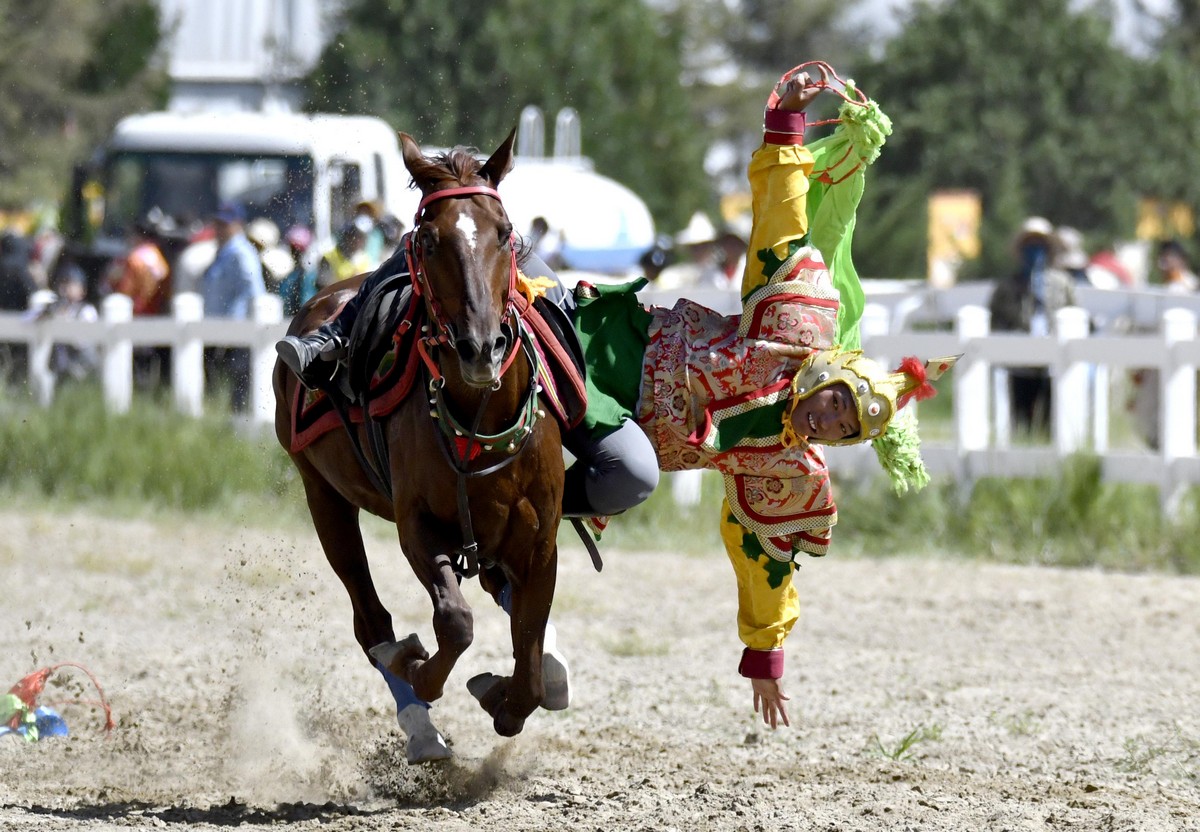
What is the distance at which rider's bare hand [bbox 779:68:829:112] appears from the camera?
17.0 feet

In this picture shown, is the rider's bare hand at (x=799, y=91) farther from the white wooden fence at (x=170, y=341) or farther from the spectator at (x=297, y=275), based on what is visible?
the white wooden fence at (x=170, y=341)

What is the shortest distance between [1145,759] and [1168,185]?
103 feet

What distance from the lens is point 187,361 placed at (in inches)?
454

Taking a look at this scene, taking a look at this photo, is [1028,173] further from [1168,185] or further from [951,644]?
[951,644]

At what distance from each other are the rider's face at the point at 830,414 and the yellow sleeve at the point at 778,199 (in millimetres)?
404

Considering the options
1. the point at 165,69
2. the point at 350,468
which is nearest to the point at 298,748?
the point at 350,468

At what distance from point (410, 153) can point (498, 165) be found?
23 centimetres

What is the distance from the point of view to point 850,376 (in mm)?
5113

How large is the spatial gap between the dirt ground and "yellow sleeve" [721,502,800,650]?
1.46 feet

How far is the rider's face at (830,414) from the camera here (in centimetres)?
509

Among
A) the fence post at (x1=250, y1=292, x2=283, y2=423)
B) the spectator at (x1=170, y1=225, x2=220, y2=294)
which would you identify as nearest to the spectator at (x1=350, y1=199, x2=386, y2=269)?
the fence post at (x1=250, y1=292, x2=283, y2=423)

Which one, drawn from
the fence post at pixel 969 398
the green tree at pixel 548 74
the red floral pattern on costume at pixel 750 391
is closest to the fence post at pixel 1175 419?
the fence post at pixel 969 398

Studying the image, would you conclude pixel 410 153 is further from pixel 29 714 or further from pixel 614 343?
pixel 29 714

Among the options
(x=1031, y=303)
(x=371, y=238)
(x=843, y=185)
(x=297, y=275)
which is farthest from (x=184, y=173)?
(x=843, y=185)
